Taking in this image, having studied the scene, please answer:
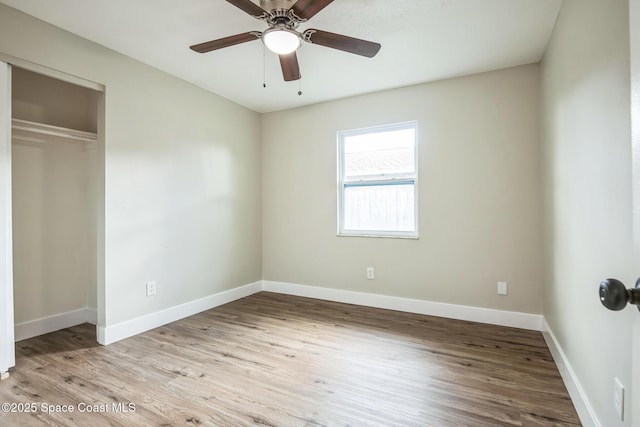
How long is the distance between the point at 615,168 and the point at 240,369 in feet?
7.96

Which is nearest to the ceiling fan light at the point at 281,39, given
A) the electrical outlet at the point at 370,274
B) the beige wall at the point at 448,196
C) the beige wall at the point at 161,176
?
the beige wall at the point at 161,176

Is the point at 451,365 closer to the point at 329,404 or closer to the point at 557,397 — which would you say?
the point at 557,397

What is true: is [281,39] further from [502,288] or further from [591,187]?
[502,288]

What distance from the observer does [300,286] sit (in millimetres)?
4172

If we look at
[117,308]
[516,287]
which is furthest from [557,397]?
[117,308]

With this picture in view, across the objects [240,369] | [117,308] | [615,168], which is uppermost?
[615,168]

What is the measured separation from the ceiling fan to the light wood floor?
2.19 m

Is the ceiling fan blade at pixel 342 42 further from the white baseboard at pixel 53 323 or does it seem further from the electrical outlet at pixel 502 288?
the white baseboard at pixel 53 323

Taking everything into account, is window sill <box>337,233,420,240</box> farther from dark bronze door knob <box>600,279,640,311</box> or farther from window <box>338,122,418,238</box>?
dark bronze door knob <box>600,279,640,311</box>

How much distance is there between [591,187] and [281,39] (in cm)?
188

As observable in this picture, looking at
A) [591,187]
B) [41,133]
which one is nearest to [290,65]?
[591,187]

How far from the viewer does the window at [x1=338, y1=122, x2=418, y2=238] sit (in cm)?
352

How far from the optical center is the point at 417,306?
3422mm

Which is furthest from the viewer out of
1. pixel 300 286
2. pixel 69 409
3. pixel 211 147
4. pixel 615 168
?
pixel 300 286
